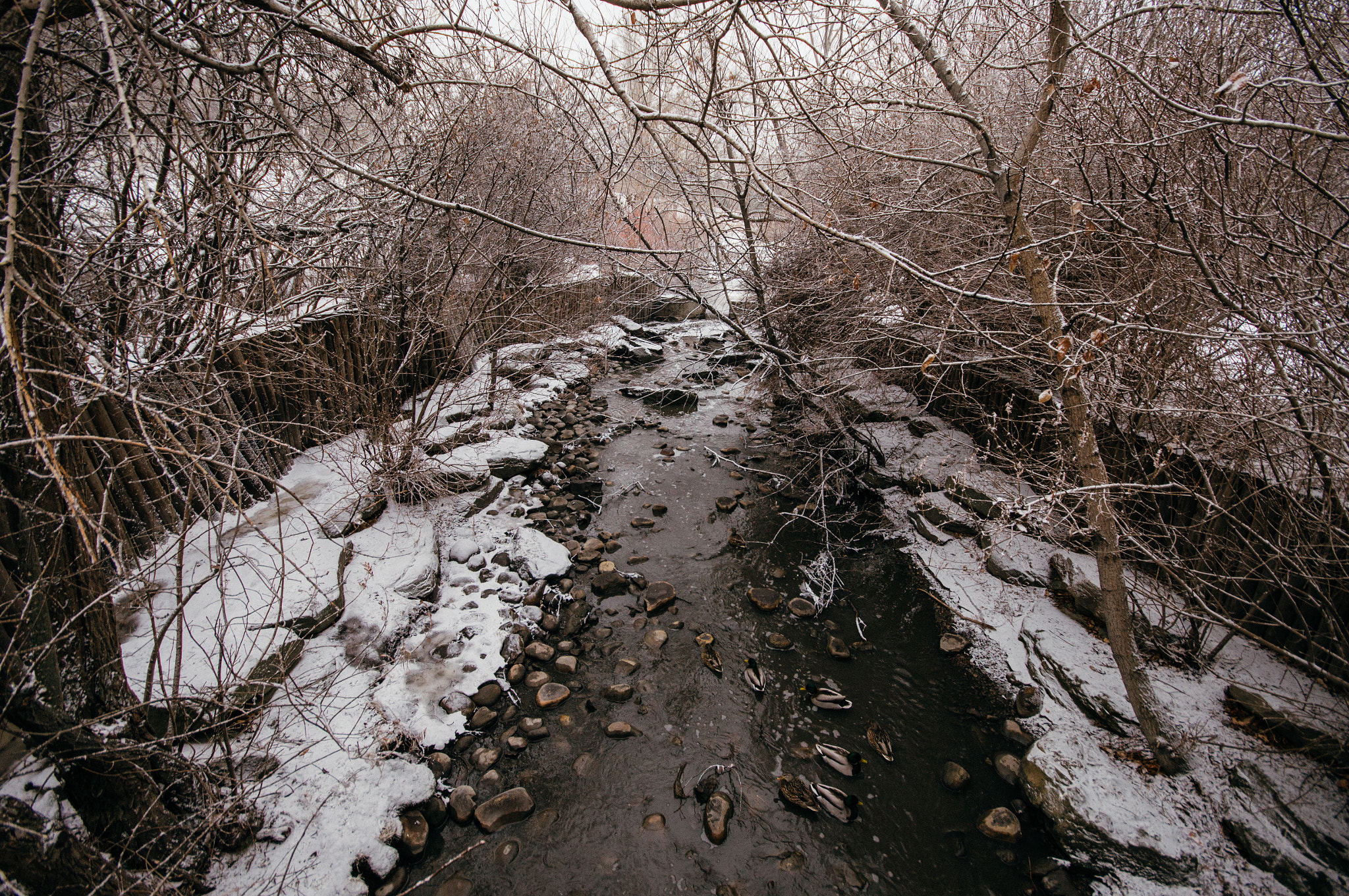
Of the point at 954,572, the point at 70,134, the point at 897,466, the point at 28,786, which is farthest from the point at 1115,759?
the point at 70,134

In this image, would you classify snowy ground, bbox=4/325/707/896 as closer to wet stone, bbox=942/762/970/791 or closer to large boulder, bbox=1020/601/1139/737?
wet stone, bbox=942/762/970/791

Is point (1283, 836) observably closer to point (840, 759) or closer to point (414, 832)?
point (840, 759)

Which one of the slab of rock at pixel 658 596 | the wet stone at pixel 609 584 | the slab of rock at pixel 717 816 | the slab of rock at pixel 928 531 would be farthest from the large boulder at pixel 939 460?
the slab of rock at pixel 717 816

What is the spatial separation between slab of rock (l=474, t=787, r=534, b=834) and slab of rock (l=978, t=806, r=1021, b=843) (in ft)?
8.53

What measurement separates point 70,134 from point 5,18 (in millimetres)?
355

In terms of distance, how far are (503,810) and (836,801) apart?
76.1 inches

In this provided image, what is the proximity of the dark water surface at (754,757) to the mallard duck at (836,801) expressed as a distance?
0.05m

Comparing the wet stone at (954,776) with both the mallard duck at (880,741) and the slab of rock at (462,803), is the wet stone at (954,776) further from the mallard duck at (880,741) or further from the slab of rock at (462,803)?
the slab of rock at (462,803)

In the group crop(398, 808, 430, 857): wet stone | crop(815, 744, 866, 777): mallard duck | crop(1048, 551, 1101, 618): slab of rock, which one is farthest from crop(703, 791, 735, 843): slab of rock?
crop(1048, 551, 1101, 618): slab of rock

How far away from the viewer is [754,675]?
13.1 ft

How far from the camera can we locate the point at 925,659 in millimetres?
4199

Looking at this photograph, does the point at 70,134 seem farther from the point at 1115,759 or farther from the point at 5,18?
the point at 1115,759

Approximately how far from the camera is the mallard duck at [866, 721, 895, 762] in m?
3.43

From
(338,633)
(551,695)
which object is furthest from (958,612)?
(338,633)
